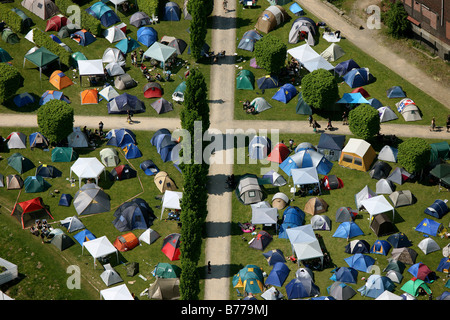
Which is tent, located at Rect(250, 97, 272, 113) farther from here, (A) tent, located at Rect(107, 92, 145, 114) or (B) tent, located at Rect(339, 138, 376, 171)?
(A) tent, located at Rect(107, 92, 145, 114)

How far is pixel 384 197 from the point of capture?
313 feet

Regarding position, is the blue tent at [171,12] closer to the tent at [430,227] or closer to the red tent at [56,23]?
the red tent at [56,23]

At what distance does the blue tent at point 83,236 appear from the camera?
302 ft

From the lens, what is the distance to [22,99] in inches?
4365

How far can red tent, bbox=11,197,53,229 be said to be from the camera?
94.9 meters

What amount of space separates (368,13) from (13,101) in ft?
172

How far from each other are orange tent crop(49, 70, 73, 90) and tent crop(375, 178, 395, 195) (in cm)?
4399

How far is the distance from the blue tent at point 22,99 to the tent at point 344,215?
4398 centimetres

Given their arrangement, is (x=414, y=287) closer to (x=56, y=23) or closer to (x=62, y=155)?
(x=62, y=155)

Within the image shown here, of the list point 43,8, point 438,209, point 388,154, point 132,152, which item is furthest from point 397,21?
point 43,8

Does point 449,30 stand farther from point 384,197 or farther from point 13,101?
point 13,101

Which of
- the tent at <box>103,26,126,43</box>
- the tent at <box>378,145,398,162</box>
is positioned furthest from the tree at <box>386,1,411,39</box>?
the tent at <box>103,26,126,43</box>

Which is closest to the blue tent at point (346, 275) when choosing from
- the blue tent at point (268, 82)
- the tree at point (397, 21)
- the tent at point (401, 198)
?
the tent at point (401, 198)
